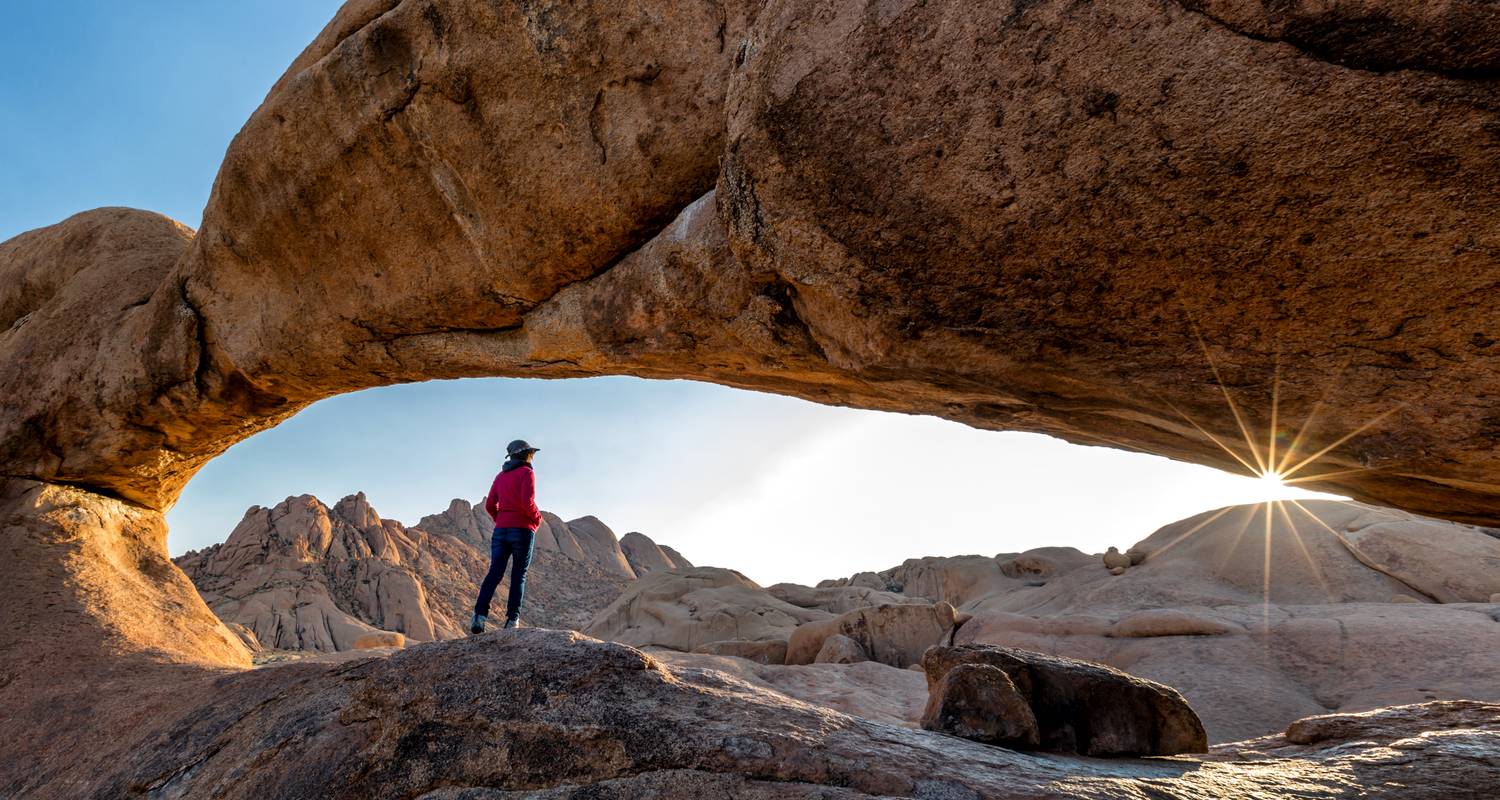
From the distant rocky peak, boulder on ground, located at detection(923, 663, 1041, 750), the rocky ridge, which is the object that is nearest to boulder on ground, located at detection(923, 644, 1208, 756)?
boulder on ground, located at detection(923, 663, 1041, 750)

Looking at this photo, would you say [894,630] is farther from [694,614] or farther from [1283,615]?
[694,614]

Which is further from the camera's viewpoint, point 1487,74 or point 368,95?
point 368,95

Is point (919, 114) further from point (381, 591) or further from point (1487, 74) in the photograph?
point (381, 591)

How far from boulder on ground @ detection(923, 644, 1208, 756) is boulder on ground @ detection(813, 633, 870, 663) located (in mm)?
6578

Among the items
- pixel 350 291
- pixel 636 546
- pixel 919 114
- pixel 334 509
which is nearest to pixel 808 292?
→ pixel 919 114

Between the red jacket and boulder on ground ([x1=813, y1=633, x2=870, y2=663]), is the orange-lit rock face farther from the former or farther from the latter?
boulder on ground ([x1=813, y1=633, x2=870, y2=663])

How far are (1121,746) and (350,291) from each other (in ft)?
21.4

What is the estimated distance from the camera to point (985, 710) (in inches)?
124

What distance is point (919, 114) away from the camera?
3.15m

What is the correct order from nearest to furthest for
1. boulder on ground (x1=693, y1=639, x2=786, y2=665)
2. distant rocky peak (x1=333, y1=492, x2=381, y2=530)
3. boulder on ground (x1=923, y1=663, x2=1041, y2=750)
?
boulder on ground (x1=923, y1=663, x2=1041, y2=750), boulder on ground (x1=693, y1=639, x2=786, y2=665), distant rocky peak (x1=333, y1=492, x2=381, y2=530)

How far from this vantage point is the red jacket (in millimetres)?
6742

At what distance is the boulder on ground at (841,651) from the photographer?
32.3 ft

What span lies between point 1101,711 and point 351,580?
109 feet

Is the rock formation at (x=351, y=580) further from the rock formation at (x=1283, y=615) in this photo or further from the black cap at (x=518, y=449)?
the rock formation at (x=1283, y=615)
